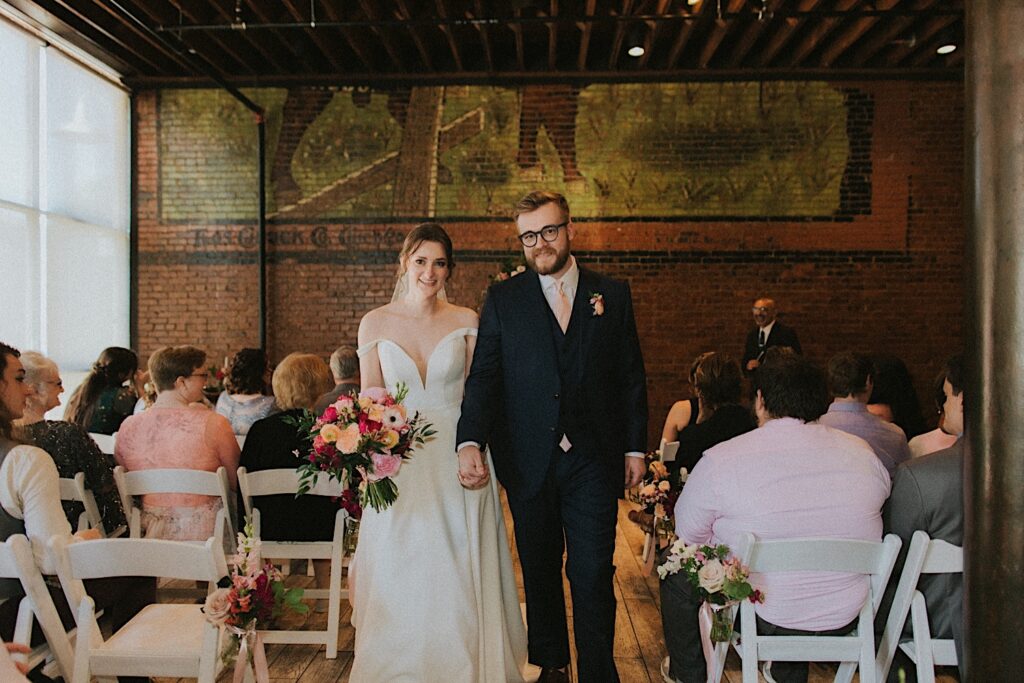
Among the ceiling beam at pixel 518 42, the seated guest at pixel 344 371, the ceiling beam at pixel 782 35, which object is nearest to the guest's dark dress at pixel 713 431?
the seated guest at pixel 344 371

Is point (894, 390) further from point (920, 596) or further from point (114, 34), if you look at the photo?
point (114, 34)

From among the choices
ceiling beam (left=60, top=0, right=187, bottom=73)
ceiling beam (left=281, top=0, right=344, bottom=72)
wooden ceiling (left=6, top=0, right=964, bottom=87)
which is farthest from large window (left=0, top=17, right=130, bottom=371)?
ceiling beam (left=281, top=0, right=344, bottom=72)

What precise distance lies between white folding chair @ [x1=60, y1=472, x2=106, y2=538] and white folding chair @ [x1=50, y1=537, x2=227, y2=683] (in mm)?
1066

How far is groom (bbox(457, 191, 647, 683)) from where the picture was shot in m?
3.25

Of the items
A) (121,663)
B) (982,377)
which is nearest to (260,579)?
(121,663)

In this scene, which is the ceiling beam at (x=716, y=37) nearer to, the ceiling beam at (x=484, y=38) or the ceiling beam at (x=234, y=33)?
the ceiling beam at (x=484, y=38)

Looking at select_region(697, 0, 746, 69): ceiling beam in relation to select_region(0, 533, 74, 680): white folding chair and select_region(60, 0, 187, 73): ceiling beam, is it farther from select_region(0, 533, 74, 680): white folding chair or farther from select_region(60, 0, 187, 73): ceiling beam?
select_region(0, 533, 74, 680): white folding chair

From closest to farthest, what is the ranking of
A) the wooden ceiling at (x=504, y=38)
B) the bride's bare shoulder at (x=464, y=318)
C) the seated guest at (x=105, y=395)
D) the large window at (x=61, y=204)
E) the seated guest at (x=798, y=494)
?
the seated guest at (x=798, y=494) < the bride's bare shoulder at (x=464, y=318) < the seated guest at (x=105, y=395) < the large window at (x=61, y=204) < the wooden ceiling at (x=504, y=38)

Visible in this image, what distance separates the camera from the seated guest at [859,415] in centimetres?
413

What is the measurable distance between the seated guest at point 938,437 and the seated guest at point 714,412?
2.68 ft

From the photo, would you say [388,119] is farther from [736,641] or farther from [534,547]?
[736,641]

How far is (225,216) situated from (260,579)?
28.5 feet

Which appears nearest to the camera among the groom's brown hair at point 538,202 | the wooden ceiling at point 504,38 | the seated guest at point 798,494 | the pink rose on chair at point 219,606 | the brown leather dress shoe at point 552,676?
the pink rose on chair at point 219,606

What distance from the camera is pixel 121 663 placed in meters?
2.62
